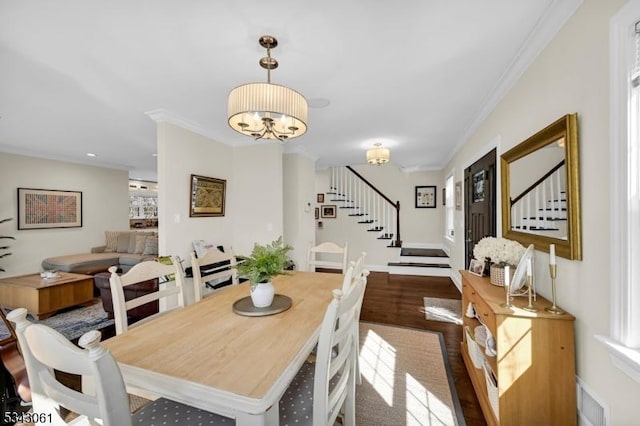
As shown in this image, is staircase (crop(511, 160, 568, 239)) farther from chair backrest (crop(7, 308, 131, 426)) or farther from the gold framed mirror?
chair backrest (crop(7, 308, 131, 426))

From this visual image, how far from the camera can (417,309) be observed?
3.57 metres

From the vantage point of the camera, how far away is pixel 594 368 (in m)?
1.27

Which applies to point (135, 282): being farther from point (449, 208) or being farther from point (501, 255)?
point (449, 208)

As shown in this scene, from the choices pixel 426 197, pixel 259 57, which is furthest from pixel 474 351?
pixel 426 197

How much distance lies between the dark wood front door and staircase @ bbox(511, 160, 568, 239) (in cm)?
69

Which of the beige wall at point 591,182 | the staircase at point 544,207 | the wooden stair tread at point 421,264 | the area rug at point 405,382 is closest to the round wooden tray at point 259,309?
the area rug at point 405,382

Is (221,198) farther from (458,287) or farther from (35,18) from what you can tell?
(458,287)

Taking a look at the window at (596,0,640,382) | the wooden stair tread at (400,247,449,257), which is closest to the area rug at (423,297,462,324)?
the wooden stair tread at (400,247,449,257)

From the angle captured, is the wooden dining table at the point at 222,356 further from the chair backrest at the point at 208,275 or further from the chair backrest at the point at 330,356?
the chair backrest at the point at 208,275

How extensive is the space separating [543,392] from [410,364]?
1.04m

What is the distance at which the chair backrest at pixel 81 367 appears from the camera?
25.8 inches

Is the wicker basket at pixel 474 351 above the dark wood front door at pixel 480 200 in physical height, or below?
below

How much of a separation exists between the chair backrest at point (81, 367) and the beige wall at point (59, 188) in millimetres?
5737

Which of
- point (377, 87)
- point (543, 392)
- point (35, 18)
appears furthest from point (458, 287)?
point (35, 18)
